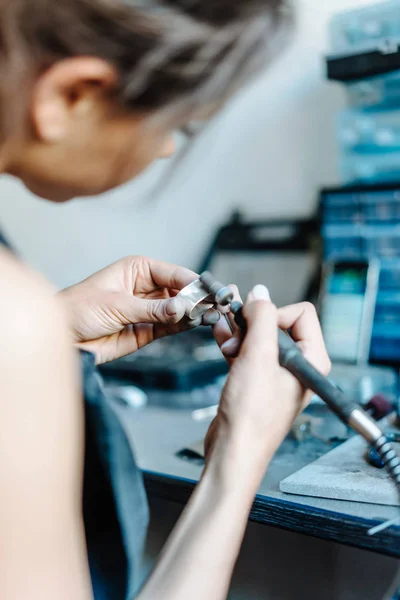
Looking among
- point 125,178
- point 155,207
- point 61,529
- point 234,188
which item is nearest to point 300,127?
point 234,188

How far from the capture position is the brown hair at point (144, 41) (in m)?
0.36

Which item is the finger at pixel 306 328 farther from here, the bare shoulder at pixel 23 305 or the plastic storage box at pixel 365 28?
the plastic storage box at pixel 365 28

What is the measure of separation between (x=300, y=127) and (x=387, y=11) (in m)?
0.25

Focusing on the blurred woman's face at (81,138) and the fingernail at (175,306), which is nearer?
the blurred woman's face at (81,138)

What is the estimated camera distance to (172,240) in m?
1.26

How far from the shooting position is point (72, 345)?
433mm

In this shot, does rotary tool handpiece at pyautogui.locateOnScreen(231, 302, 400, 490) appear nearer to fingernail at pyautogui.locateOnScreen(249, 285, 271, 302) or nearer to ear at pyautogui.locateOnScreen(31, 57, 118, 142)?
fingernail at pyautogui.locateOnScreen(249, 285, 271, 302)

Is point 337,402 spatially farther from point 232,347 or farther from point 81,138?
point 81,138

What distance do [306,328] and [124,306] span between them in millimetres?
186

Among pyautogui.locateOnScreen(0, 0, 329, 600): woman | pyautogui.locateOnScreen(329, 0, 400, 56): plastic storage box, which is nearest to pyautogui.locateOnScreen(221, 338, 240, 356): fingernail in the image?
pyautogui.locateOnScreen(0, 0, 329, 600): woman

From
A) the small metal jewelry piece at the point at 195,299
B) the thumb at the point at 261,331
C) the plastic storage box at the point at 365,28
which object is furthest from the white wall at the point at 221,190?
the thumb at the point at 261,331

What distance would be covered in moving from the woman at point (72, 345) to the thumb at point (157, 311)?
0.08 m

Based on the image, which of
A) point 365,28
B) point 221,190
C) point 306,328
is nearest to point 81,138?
point 306,328

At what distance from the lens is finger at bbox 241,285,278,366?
46 centimetres
